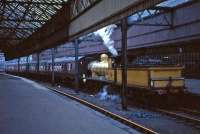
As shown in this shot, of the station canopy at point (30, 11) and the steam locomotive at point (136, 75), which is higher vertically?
the station canopy at point (30, 11)

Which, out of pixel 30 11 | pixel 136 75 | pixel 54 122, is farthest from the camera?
pixel 30 11

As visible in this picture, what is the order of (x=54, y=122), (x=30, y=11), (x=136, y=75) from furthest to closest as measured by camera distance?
(x=30, y=11)
(x=136, y=75)
(x=54, y=122)

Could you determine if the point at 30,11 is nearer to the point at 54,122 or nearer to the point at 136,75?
the point at 136,75

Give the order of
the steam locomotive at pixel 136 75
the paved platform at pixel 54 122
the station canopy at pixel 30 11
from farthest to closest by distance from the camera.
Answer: the station canopy at pixel 30 11 → the steam locomotive at pixel 136 75 → the paved platform at pixel 54 122

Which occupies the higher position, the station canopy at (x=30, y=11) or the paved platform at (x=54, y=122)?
the station canopy at (x=30, y=11)

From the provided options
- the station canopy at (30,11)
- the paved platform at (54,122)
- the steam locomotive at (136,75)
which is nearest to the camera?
the paved platform at (54,122)

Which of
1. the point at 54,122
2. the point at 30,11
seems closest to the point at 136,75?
the point at 54,122

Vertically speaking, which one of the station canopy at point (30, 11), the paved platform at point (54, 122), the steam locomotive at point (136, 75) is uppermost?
the station canopy at point (30, 11)

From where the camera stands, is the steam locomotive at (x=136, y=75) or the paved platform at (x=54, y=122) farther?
the steam locomotive at (x=136, y=75)

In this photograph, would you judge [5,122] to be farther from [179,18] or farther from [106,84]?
[179,18]

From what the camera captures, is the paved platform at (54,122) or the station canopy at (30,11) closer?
the paved platform at (54,122)

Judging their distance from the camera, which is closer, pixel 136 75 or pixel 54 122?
pixel 54 122

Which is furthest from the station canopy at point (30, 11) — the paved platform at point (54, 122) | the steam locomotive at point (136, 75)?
the paved platform at point (54, 122)

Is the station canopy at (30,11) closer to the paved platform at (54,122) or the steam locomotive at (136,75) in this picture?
the steam locomotive at (136,75)
